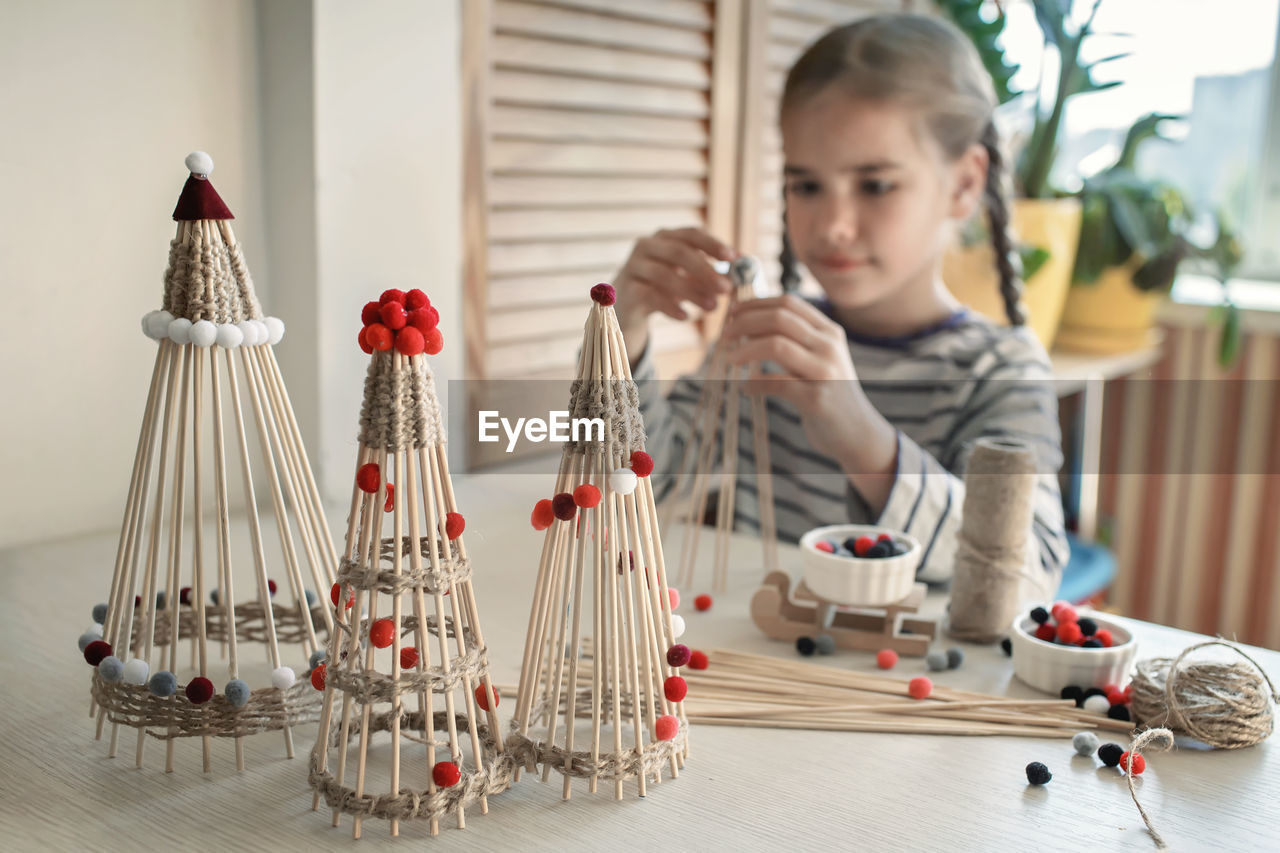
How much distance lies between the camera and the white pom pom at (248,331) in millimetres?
698

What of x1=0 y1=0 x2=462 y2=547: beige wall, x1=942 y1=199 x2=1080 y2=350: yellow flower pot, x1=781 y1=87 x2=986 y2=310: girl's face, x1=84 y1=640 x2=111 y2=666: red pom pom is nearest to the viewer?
x1=84 y1=640 x2=111 y2=666: red pom pom

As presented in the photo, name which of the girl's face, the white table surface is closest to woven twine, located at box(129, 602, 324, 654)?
the white table surface

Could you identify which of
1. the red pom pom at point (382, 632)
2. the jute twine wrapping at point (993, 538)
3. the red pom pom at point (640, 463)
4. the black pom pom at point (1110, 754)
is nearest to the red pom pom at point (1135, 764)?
the black pom pom at point (1110, 754)

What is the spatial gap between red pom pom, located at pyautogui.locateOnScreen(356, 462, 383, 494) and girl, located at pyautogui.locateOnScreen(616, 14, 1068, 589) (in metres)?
0.53

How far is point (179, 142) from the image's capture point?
119 centimetres

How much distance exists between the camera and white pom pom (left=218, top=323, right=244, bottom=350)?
2.25 ft

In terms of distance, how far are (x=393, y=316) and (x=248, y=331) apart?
0.15m

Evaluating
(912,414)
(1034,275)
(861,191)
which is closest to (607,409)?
(861,191)

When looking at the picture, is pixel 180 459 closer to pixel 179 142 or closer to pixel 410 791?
pixel 410 791

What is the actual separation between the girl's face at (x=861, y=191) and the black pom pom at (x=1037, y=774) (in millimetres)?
709

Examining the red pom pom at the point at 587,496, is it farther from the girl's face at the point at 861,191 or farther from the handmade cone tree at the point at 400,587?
the girl's face at the point at 861,191

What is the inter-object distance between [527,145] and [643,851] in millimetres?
1102

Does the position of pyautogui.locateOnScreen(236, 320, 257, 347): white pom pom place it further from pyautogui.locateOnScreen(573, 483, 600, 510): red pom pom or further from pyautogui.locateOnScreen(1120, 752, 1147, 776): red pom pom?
pyautogui.locateOnScreen(1120, 752, 1147, 776): red pom pom

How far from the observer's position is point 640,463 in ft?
2.19
